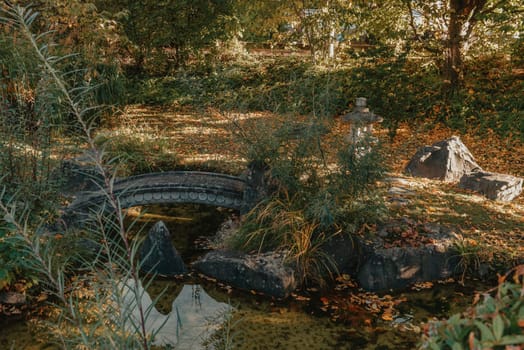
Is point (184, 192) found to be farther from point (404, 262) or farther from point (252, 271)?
point (404, 262)

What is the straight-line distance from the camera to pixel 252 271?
192 inches

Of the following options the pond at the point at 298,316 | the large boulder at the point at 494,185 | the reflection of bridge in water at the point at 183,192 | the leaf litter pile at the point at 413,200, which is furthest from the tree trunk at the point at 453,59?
the pond at the point at 298,316

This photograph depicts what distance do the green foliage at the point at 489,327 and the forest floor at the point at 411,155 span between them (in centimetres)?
220

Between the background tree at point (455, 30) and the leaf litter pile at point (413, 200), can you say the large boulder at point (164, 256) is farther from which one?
the background tree at point (455, 30)

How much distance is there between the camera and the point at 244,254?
5109 millimetres

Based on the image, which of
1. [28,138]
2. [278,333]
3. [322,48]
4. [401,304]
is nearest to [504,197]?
[401,304]

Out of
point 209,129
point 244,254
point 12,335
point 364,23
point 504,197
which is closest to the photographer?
point 12,335

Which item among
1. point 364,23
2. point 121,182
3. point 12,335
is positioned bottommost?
point 12,335

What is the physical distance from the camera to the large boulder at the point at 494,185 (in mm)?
6418

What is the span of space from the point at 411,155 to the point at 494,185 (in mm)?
2160

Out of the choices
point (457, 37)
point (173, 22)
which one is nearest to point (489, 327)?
point (457, 37)

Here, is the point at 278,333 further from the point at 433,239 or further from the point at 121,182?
the point at 121,182

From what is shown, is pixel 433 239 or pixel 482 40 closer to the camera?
pixel 433 239

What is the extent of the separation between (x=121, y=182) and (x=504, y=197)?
15.8 feet
